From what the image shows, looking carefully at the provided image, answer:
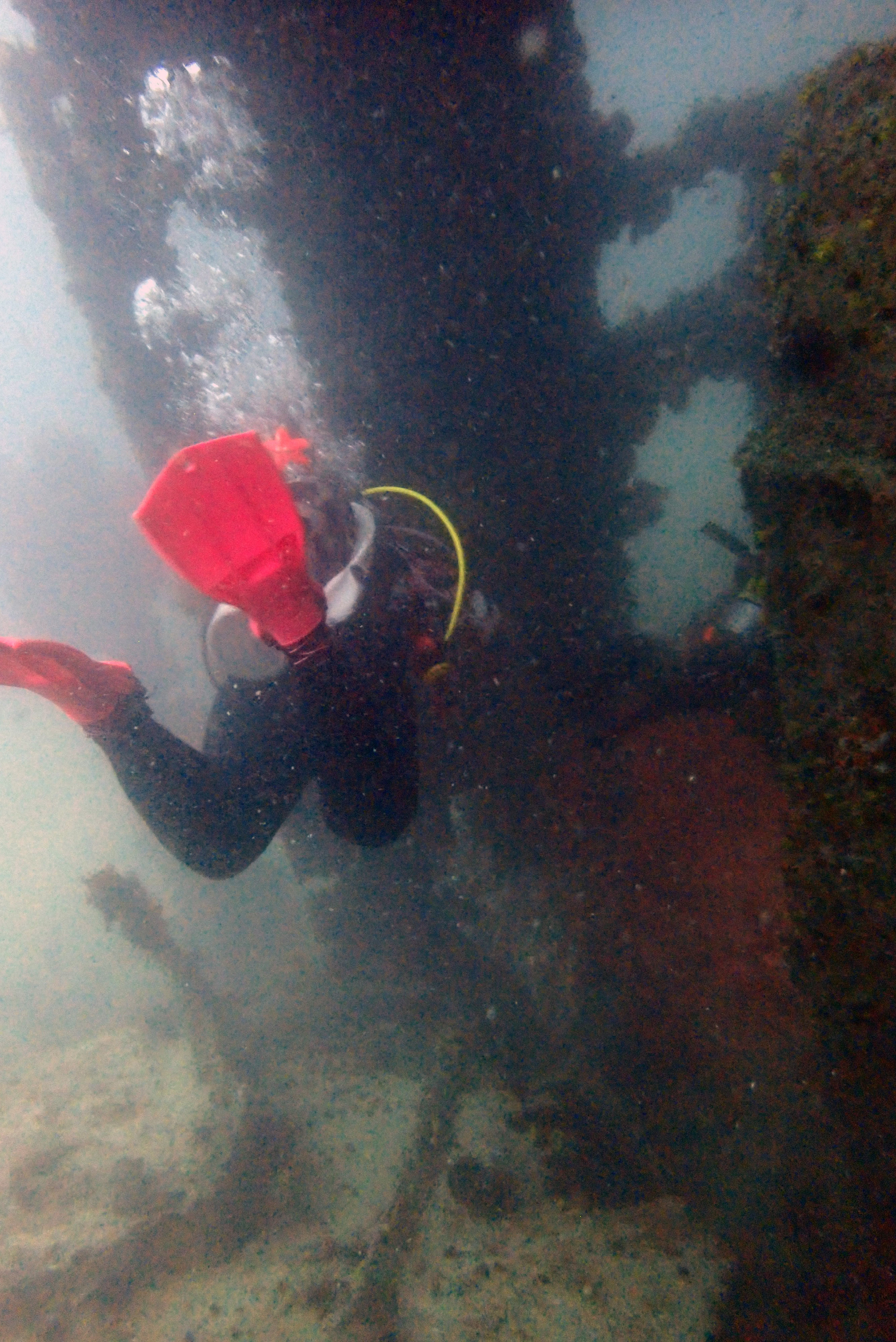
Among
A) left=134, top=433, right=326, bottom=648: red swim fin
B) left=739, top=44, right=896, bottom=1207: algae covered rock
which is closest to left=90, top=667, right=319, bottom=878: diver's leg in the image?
left=134, top=433, right=326, bottom=648: red swim fin

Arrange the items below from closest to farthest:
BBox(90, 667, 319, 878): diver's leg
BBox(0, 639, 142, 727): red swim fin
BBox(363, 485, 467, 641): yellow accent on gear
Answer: BBox(0, 639, 142, 727): red swim fin, BBox(90, 667, 319, 878): diver's leg, BBox(363, 485, 467, 641): yellow accent on gear

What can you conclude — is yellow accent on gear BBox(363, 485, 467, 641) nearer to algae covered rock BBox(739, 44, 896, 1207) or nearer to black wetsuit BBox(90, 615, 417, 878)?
black wetsuit BBox(90, 615, 417, 878)

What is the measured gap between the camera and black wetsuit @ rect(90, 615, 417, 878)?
297cm

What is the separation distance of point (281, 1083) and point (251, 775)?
6.29 meters

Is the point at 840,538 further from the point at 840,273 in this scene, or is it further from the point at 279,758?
the point at 279,758

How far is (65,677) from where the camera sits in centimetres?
328

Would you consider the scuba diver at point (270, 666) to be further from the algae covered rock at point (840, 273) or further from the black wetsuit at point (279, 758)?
the algae covered rock at point (840, 273)

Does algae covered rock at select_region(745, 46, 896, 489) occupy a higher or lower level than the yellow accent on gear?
higher

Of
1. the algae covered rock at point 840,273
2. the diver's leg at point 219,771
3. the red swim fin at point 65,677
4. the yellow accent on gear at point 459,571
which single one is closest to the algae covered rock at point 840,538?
the algae covered rock at point 840,273

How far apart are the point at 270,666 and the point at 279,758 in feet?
1.66

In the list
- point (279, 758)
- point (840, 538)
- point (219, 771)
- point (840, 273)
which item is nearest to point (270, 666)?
point (279, 758)

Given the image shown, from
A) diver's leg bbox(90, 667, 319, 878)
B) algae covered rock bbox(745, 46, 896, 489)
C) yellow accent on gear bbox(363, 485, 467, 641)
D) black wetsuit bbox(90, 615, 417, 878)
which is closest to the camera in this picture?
algae covered rock bbox(745, 46, 896, 489)

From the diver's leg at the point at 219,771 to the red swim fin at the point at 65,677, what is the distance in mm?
84

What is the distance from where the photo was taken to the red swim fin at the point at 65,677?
3.16m
